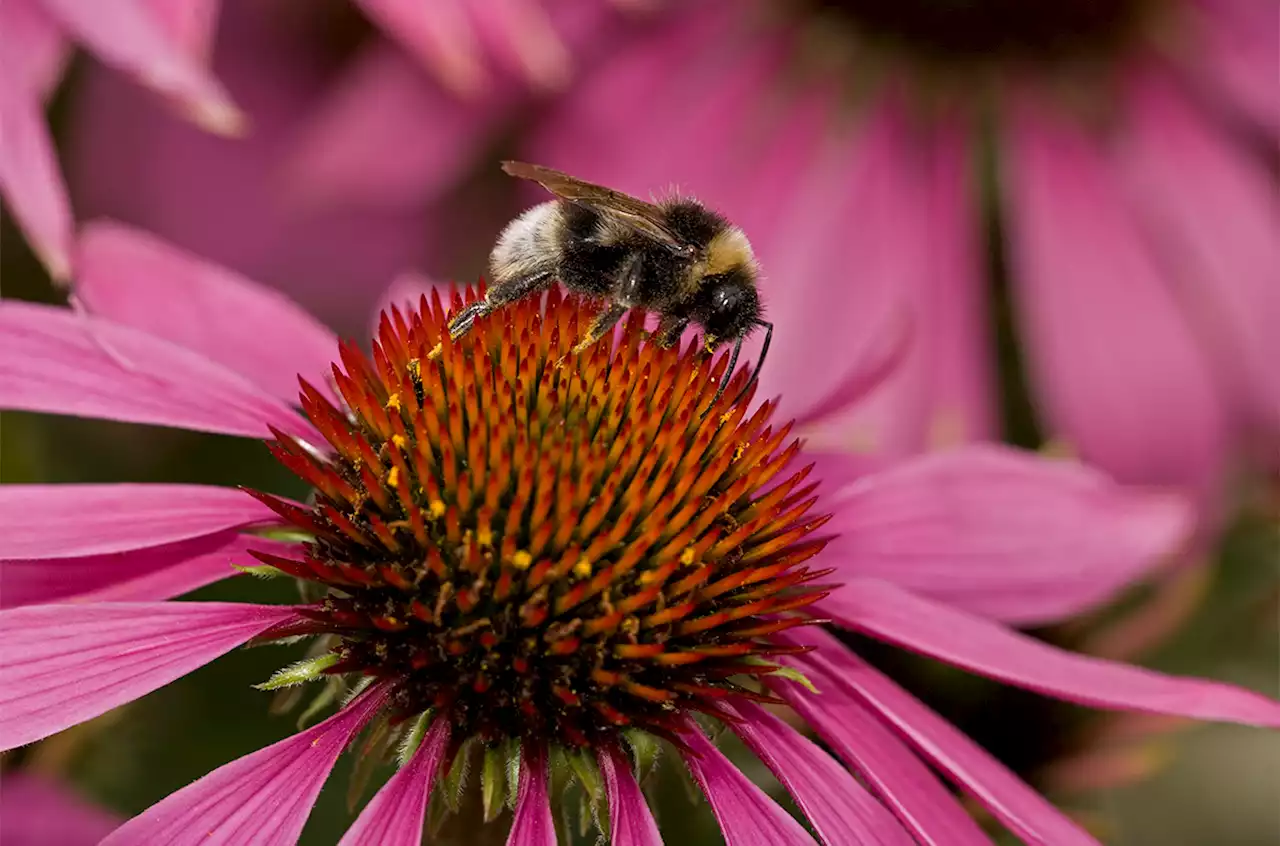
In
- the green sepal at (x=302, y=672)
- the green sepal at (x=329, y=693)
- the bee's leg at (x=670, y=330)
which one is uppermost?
the bee's leg at (x=670, y=330)

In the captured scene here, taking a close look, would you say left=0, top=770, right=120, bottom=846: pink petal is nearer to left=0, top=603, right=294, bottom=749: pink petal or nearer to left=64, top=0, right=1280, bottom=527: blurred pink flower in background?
left=0, top=603, right=294, bottom=749: pink petal

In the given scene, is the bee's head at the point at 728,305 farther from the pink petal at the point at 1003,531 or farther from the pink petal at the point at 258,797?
the pink petal at the point at 258,797

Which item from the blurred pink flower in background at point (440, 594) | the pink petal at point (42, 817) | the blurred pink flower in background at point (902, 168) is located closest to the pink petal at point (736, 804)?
the blurred pink flower in background at point (440, 594)

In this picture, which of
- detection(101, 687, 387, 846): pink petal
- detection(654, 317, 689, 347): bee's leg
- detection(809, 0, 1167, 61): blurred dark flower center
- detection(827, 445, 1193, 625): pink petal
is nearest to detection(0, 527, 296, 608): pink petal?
detection(101, 687, 387, 846): pink petal

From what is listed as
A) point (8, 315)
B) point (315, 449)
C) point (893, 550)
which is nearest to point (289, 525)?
point (315, 449)

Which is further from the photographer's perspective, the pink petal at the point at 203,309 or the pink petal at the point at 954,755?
the pink petal at the point at 203,309

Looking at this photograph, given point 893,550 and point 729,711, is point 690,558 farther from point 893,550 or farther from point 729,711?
point 893,550

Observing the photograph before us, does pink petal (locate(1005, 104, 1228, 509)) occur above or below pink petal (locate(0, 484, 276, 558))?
above
